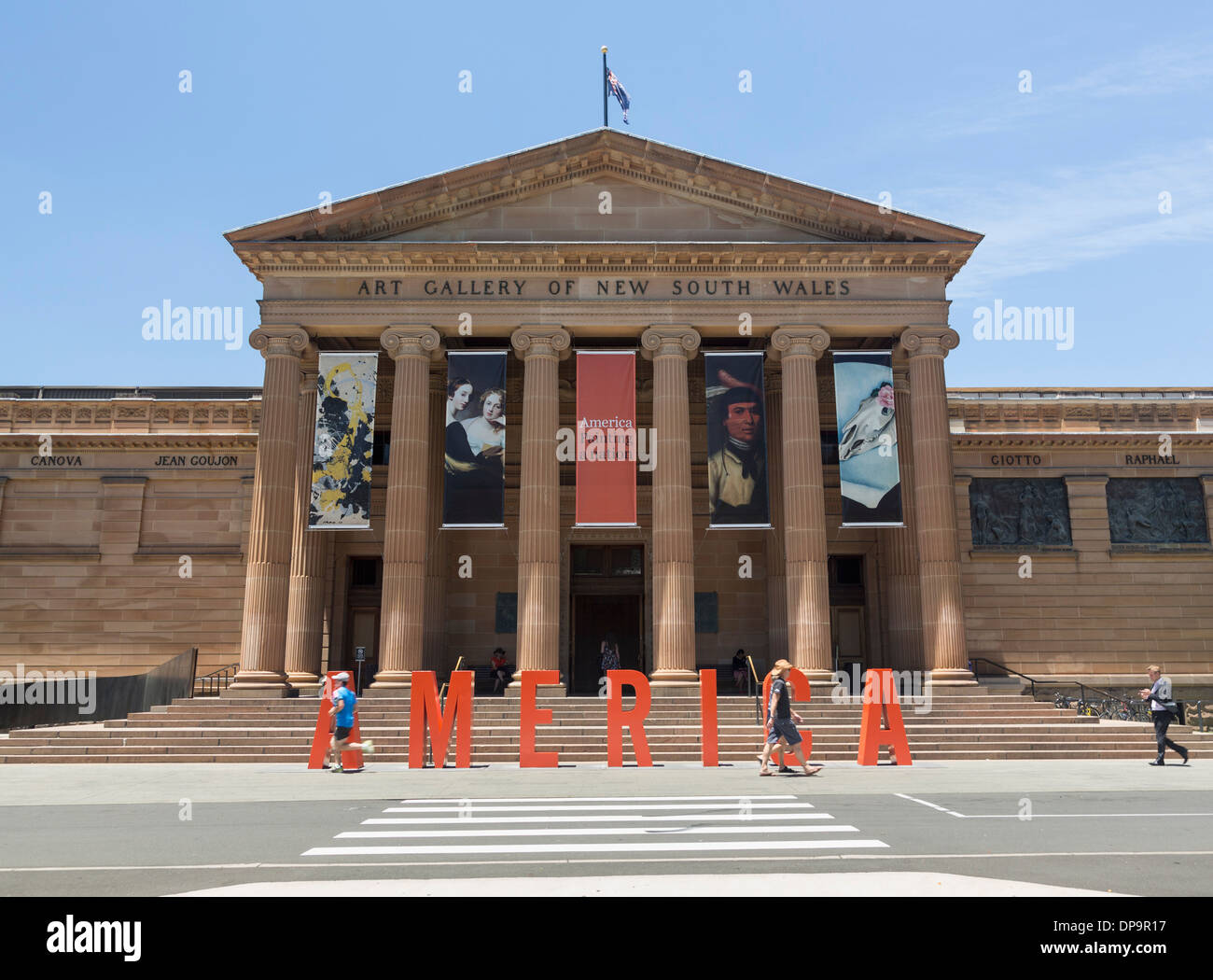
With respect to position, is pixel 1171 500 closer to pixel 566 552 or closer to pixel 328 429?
pixel 566 552

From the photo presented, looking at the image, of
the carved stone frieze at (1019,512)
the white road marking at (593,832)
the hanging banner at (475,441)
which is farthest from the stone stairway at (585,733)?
the carved stone frieze at (1019,512)

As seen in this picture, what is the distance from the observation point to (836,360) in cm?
2711

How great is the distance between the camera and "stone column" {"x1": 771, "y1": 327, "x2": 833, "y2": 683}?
25500 millimetres

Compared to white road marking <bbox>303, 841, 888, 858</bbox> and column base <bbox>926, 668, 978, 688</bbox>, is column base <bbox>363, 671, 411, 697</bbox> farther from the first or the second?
white road marking <bbox>303, 841, 888, 858</bbox>

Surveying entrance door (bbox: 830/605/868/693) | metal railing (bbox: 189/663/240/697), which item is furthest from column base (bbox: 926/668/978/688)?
metal railing (bbox: 189/663/240/697)

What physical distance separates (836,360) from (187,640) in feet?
77.2

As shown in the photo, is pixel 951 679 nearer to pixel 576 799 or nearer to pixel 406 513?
pixel 576 799

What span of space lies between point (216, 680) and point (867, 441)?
22.3m

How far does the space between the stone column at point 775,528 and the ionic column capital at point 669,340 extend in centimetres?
388

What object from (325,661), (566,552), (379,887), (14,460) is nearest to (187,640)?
(325,661)

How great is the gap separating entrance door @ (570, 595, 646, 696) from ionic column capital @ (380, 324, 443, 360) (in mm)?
10160

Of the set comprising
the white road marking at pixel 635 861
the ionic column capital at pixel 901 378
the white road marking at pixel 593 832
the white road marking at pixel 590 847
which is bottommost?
the white road marking at pixel 593 832

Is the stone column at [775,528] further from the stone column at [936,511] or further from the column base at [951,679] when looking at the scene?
the column base at [951,679]

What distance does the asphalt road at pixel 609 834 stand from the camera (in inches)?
298
